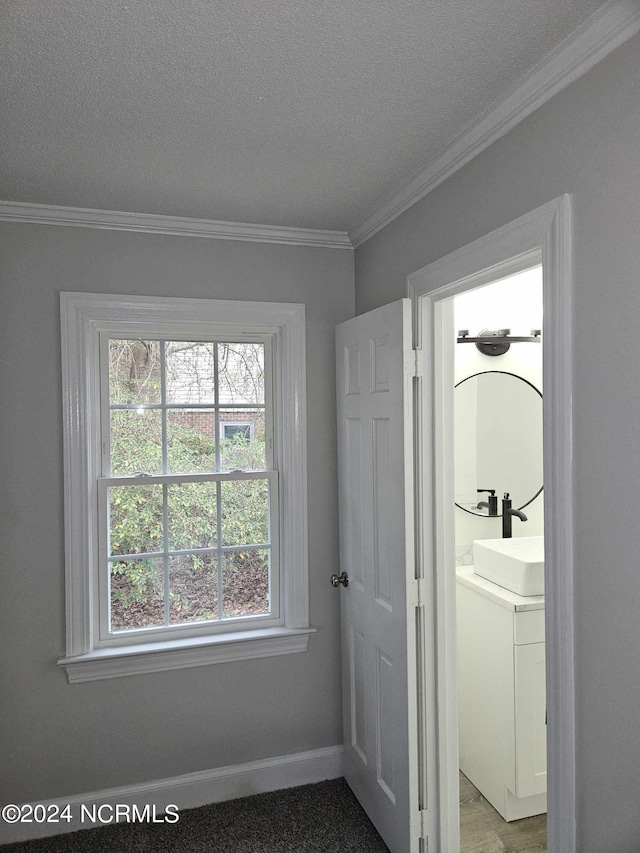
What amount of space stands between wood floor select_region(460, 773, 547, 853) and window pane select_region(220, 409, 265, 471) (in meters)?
1.77

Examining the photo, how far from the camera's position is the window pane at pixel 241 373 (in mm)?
2717

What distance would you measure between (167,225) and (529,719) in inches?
101

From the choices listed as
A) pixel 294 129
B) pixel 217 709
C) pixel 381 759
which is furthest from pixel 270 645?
pixel 294 129

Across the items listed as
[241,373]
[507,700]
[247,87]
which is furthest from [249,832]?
[247,87]

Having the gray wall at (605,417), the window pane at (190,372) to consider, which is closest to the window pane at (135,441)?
the window pane at (190,372)

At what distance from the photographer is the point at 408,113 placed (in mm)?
1648

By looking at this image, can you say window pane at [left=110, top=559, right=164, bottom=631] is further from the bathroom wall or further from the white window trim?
the bathroom wall

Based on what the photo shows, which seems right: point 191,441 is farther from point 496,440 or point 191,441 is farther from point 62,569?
point 496,440

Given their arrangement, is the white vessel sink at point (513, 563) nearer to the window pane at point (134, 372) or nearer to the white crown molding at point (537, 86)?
the white crown molding at point (537, 86)

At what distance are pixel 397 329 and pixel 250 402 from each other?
0.90m

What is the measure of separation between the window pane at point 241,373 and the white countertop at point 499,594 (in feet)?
4.22

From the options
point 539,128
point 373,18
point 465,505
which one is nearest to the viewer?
point 373,18

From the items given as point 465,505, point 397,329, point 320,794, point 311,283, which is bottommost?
point 320,794

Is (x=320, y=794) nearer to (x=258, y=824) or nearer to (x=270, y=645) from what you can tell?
(x=258, y=824)
